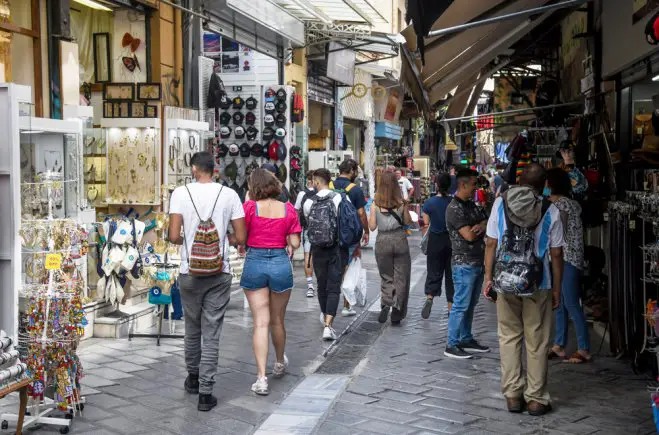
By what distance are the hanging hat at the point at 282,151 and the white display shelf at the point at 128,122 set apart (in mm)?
6542

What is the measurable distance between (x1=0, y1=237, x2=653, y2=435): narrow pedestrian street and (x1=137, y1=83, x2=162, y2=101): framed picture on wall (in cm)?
370

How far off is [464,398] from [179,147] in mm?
6379

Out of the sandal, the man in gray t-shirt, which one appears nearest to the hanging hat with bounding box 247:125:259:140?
the man in gray t-shirt

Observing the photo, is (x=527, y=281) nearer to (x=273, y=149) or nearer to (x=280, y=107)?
(x=273, y=149)

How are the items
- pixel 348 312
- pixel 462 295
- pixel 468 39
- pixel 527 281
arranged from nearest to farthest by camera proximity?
pixel 527 281 → pixel 462 295 → pixel 468 39 → pixel 348 312

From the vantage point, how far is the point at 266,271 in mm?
6887

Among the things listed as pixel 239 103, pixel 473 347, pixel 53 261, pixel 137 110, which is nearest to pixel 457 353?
pixel 473 347

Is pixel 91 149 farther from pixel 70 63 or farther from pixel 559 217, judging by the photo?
pixel 559 217

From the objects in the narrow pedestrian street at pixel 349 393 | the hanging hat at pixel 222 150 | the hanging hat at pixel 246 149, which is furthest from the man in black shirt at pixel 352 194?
the hanging hat at pixel 222 150

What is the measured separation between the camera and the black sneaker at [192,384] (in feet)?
22.1

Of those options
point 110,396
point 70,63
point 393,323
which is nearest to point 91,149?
point 70,63

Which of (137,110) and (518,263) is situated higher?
(137,110)

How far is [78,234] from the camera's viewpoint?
6.43 meters

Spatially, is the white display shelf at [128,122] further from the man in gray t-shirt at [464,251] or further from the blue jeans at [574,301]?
the blue jeans at [574,301]
